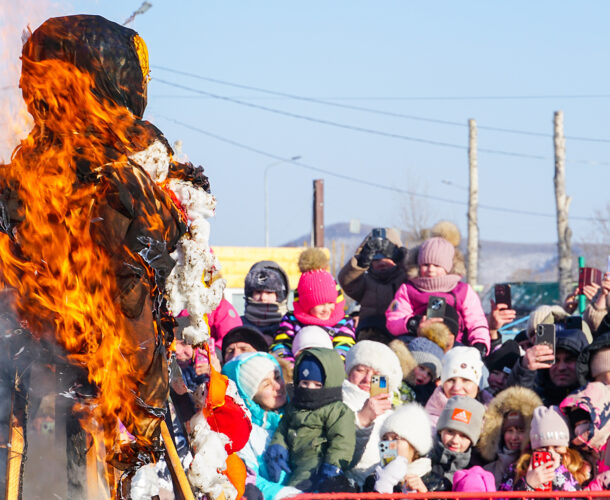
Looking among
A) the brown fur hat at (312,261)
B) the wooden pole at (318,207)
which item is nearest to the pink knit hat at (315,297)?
the brown fur hat at (312,261)

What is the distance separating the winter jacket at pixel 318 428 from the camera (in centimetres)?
547

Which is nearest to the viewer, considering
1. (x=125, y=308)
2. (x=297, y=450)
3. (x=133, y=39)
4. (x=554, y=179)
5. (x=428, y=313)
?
(x=125, y=308)

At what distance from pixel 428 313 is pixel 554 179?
18133 millimetres

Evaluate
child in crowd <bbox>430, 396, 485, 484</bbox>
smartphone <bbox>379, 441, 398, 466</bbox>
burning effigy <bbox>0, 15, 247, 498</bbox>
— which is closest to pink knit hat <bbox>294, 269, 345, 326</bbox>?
child in crowd <bbox>430, 396, 485, 484</bbox>

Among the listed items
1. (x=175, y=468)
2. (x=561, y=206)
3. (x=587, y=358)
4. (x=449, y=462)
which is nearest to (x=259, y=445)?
(x=449, y=462)

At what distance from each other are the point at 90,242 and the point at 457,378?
3.70 m

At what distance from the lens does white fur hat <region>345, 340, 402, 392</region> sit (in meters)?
6.02

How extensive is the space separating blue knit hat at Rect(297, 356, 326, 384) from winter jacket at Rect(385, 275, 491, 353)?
1.17 m

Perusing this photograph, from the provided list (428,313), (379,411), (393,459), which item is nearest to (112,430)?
(393,459)

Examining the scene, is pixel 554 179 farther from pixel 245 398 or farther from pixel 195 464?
pixel 195 464

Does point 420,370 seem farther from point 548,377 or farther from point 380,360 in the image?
point 548,377

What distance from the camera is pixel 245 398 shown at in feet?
19.4

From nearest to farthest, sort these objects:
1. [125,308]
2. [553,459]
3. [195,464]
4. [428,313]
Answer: [125,308] < [195,464] < [553,459] < [428,313]

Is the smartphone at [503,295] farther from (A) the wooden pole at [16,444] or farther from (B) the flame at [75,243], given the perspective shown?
(A) the wooden pole at [16,444]
